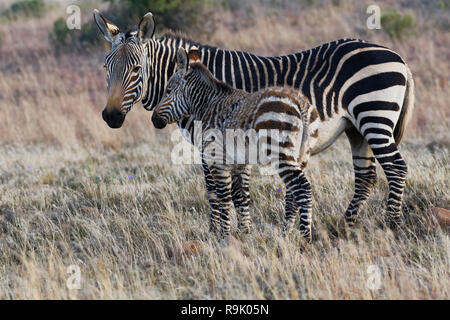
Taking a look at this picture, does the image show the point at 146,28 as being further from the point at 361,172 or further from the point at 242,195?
the point at 361,172

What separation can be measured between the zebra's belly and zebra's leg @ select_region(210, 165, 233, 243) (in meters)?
1.03

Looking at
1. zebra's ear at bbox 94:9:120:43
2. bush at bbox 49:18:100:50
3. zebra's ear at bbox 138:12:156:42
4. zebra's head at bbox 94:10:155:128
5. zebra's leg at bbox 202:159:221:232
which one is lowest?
zebra's leg at bbox 202:159:221:232

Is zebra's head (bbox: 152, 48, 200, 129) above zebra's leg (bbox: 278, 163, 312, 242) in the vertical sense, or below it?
above

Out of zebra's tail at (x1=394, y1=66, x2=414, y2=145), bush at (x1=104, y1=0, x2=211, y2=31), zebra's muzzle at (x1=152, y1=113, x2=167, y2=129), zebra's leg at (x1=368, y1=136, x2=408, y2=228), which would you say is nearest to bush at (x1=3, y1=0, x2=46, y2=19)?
bush at (x1=104, y1=0, x2=211, y2=31)

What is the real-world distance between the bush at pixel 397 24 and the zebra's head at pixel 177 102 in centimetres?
1333

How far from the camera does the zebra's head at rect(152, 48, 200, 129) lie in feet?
22.0

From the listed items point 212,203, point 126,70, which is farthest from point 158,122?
point 212,203

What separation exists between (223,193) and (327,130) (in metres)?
1.43

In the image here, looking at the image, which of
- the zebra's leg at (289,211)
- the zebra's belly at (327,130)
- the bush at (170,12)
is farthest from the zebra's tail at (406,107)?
the bush at (170,12)

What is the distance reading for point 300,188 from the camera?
5926 mm

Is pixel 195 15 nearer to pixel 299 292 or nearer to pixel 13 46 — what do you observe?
pixel 13 46

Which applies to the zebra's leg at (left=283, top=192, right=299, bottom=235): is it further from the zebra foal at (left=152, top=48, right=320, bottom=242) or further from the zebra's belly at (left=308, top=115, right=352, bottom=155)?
the zebra's belly at (left=308, top=115, right=352, bottom=155)
